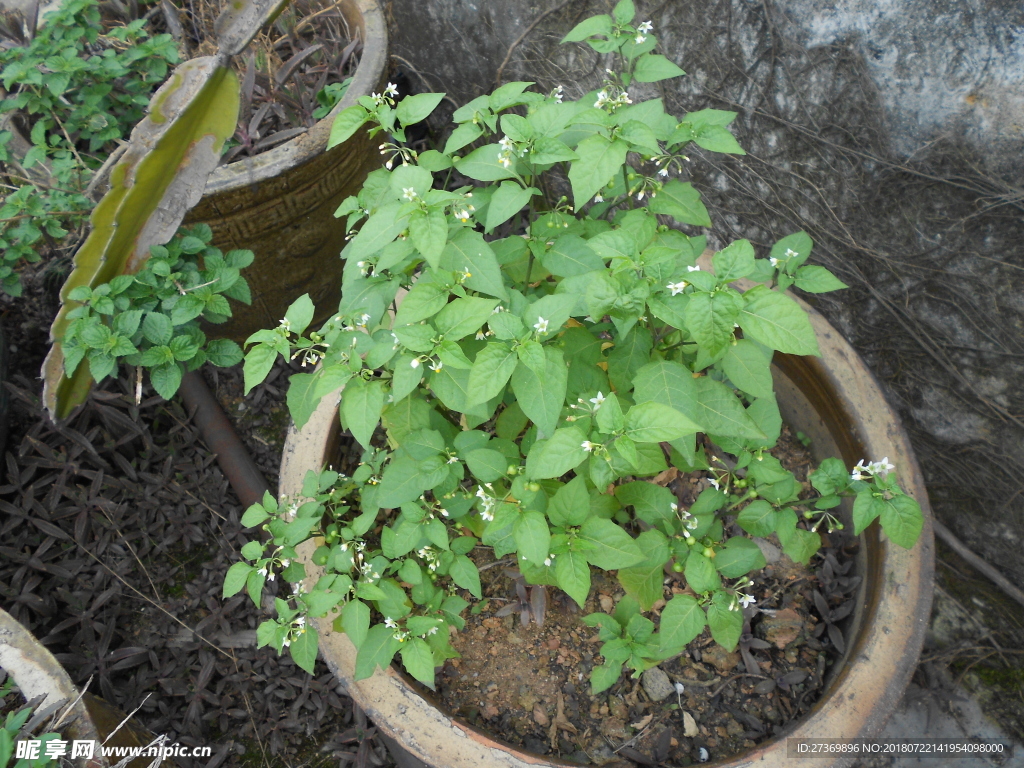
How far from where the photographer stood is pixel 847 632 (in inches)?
72.1

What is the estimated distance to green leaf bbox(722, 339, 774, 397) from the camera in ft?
4.19

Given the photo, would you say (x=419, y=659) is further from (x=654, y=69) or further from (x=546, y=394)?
(x=654, y=69)

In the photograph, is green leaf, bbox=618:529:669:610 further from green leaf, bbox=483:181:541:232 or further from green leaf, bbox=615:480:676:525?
green leaf, bbox=483:181:541:232

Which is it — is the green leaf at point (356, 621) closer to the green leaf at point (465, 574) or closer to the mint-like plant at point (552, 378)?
the mint-like plant at point (552, 378)

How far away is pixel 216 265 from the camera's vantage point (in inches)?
76.8

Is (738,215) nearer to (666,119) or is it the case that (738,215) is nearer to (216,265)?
(666,119)

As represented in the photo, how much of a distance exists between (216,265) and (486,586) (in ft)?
4.06

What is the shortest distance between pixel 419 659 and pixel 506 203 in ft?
3.24

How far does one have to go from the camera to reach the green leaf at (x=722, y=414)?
1.31 metres

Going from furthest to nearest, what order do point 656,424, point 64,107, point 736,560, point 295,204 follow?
point 64,107
point 295,204
point 736,560
point 656,424

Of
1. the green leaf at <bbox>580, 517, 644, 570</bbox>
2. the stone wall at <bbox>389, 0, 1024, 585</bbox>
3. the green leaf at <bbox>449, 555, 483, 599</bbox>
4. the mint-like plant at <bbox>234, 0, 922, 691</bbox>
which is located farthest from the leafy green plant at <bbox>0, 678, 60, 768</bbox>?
the stone wall at <bbox>389, 0, 1024, 585</bbox>

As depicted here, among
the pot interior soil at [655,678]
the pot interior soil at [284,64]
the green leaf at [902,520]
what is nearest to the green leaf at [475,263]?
the green leaf at [902,520]

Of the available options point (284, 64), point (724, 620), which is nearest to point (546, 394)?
point (724, 620)

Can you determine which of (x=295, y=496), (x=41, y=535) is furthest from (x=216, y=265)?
(x=41, y=535)
